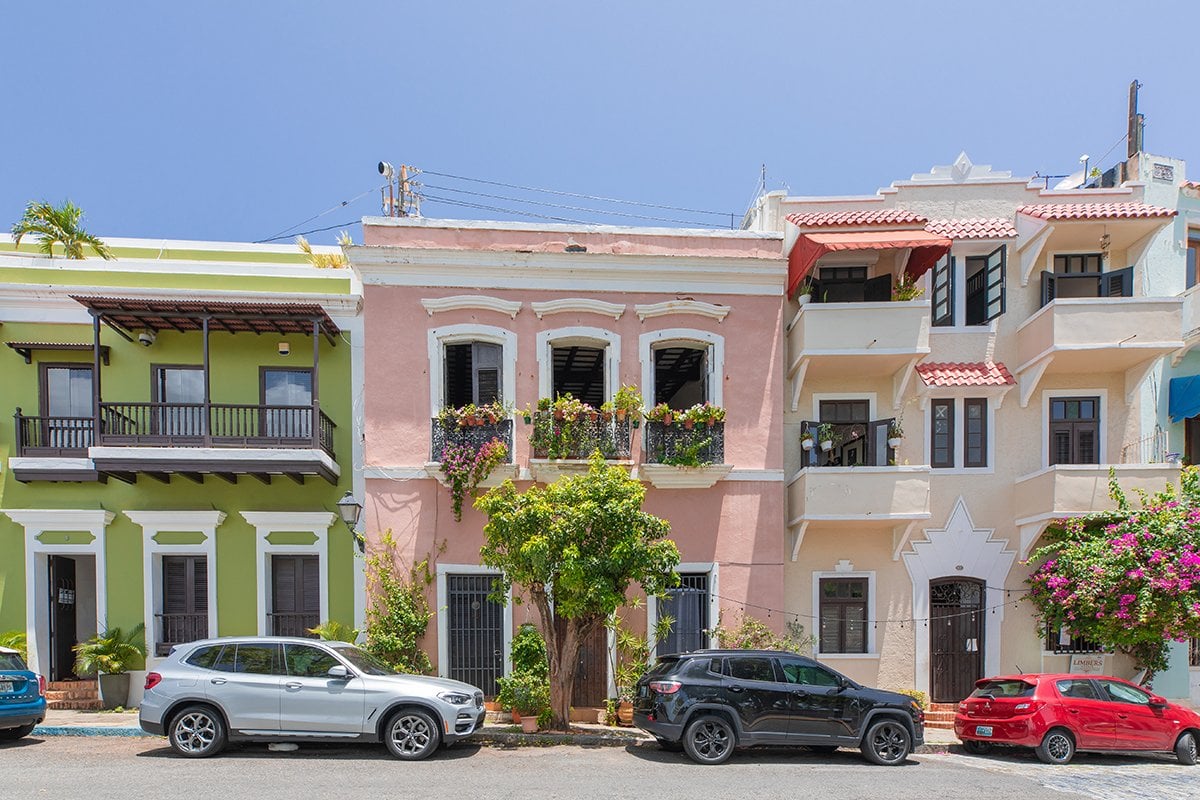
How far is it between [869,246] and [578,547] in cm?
785

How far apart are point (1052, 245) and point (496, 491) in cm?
1240

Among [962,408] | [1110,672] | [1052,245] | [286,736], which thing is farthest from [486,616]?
[1052,245]

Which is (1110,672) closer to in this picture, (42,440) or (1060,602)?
(1060,602)

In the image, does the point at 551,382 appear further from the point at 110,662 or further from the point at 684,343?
the point at 110,662

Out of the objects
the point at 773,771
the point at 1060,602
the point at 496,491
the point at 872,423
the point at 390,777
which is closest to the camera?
the point at 390,777

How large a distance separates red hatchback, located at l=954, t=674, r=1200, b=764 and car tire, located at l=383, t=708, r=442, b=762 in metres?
8.41

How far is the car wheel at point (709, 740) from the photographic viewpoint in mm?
9828

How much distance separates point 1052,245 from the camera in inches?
568

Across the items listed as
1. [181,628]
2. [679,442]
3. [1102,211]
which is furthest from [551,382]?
[1102,211]

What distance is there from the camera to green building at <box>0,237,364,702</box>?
43.1 ft

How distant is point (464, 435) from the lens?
12922mm

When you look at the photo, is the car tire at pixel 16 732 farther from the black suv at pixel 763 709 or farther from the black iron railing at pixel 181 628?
the black suv at pixel 763 709

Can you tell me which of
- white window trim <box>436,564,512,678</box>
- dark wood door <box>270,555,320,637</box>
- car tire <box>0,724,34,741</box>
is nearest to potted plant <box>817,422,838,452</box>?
white window trim <box>436,564,512,678</box>

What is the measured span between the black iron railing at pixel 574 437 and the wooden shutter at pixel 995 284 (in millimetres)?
7966
